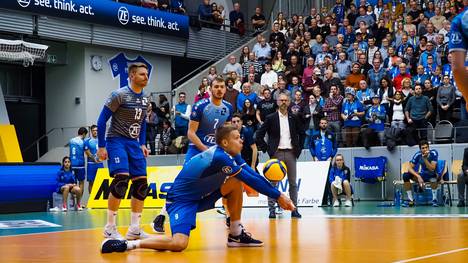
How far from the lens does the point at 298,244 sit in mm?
8562

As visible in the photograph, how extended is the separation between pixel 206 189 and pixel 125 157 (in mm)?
1799

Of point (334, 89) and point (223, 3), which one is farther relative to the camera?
point (223, 3)

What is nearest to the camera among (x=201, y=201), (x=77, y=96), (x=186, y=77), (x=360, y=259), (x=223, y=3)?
(x=360, y=259)

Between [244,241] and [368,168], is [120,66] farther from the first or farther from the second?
[244,241]

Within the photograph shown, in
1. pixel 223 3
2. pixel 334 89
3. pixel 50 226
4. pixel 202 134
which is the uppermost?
pixel 223 3

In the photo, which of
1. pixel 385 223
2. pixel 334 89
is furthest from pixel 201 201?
pixel 334 89

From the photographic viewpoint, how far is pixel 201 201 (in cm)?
842

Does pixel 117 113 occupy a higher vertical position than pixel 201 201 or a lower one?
higher

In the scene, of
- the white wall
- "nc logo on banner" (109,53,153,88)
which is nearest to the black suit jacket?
the white wall

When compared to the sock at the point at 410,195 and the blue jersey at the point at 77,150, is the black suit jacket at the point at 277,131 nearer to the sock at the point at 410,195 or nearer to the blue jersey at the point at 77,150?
the sock at the point at 410,195

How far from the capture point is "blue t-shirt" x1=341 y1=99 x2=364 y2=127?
2186 centimetres

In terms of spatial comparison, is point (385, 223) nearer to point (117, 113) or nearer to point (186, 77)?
point (117, 113)

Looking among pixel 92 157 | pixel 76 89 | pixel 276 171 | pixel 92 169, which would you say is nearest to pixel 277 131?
pixel 276 171

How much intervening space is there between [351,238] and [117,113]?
3243 millimetres
